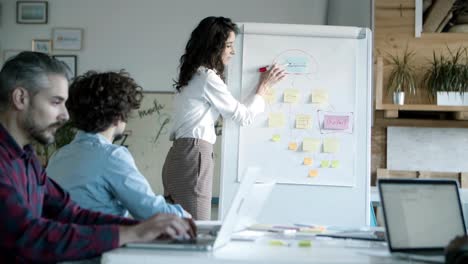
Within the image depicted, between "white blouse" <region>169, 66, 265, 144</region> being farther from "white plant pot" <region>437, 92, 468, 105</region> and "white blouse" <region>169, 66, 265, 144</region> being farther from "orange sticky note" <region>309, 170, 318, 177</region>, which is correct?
"white plant pot" <region>437, 92, 468, 105</region>

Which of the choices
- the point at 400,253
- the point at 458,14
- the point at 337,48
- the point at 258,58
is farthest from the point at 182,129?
the point at 458,14

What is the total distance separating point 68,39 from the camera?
17.4ft

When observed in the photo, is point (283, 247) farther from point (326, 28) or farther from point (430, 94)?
point (430, 94)

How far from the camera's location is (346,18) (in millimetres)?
4801

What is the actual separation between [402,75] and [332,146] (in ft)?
3.35

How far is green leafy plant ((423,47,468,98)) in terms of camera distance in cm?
398

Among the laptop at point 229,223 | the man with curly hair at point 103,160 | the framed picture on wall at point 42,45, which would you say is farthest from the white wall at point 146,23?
the laptop at point 229,223

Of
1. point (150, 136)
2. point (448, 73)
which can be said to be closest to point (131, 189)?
point (448, 73)

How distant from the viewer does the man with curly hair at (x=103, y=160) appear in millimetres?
1799

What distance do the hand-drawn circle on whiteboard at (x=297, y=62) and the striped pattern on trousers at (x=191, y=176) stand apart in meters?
0.59

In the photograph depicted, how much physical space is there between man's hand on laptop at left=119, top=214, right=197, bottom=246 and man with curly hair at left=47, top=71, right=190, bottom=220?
336mm

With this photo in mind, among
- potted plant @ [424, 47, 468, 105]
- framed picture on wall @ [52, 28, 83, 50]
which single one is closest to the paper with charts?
potted plant @ [424, 47, 468, 105]

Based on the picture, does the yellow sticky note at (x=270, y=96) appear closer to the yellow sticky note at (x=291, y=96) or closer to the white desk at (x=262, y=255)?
the yellow sticky note at (x=291, y=96)

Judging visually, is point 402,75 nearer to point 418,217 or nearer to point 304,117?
point 304,117
